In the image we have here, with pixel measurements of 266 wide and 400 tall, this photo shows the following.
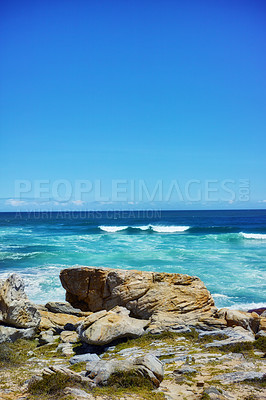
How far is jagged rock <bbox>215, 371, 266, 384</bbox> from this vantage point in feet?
21.0

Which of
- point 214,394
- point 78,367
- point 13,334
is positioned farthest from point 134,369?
point 13,334

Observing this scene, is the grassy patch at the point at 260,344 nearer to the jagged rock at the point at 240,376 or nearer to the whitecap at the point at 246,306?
the jagged rock at the point at 240,376

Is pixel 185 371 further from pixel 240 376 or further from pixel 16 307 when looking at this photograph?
pixel 16 307

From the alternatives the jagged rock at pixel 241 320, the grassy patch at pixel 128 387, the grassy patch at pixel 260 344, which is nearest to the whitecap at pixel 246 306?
the jagged rock at pixel 241 320

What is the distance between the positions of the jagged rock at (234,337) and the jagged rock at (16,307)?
558cm

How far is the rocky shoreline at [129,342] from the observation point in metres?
6.17

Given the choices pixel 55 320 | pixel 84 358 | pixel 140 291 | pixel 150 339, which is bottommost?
pixel 55 320

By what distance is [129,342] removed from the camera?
9062mm

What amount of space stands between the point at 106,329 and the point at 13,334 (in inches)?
128

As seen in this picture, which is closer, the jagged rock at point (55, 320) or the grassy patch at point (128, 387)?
the grassy patch at point (128, 387)

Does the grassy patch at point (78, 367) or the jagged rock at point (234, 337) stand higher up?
the grassy patch at point (78, 367)

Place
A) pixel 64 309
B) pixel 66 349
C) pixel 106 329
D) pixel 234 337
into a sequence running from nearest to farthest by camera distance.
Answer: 1. pixel 106 329
2. pixel 66 349
3. pixel 234 337
4. pixel 64 309

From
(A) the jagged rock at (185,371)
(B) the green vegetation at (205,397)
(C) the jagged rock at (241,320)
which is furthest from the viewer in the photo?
(C) the jagged rock at (241,320)

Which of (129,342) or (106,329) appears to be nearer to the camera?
(106,329)
